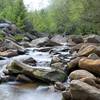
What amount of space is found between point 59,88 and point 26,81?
188cm

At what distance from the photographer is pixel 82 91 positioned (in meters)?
9.56

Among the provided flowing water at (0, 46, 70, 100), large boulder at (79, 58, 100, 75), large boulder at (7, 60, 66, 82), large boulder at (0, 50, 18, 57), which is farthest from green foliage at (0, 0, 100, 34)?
flowing water at (0, 46, 70, 100)

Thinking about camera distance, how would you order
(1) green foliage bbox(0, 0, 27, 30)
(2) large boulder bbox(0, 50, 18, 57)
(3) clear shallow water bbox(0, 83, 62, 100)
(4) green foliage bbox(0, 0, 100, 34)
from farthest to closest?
1. (1) green foliage bbox(0, 0, 27, 30)
2. (4) green foliage bbox(0, 0, 100, 34)
3. (2) large boulder bbox(0, 50, 18, 57)
4. (3) clear shallow water bbox(0, 83, 62, 100)

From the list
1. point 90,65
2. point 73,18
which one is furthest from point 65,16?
point 90,65

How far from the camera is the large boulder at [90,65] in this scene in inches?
497

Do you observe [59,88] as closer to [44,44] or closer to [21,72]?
[21,72]

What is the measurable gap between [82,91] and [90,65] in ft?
11.3

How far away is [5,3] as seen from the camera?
48906 millimetres

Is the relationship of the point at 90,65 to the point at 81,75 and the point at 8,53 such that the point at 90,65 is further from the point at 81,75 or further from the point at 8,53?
the point at 8,53

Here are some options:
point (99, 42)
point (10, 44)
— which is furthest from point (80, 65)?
point (99, 42)

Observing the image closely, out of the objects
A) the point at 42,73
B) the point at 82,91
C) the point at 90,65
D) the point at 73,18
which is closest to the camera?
the point at 82,91

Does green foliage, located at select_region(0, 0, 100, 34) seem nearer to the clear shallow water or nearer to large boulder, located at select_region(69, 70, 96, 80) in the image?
large boulder, located at select_region(69, 70, 96, 80)

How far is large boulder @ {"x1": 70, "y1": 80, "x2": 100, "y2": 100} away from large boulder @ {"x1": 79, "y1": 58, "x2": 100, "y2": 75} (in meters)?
2.91

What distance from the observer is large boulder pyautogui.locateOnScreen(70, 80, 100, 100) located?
9.42m
